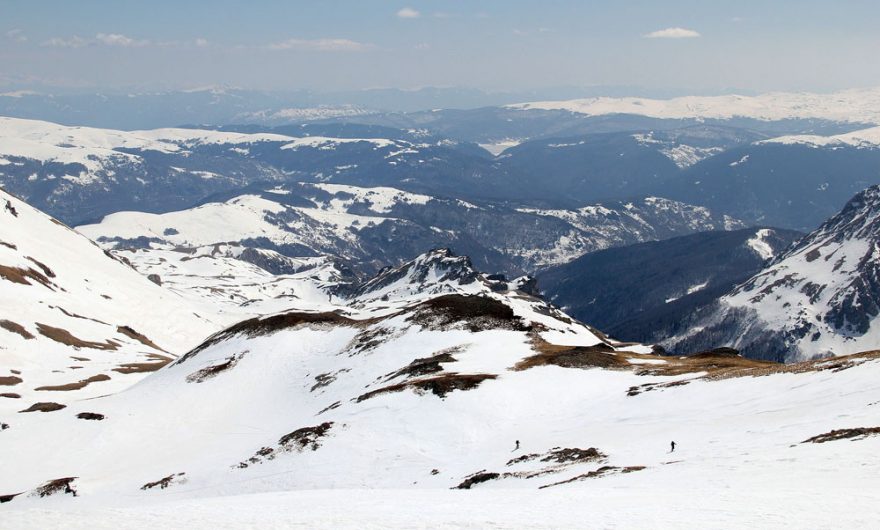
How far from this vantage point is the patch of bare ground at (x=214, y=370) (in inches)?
3514

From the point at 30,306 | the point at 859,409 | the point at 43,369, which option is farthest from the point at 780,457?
the point at 30,306

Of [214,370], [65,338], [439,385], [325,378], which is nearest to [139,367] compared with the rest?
[65,338]

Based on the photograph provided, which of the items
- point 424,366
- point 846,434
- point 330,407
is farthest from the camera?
point 424,366

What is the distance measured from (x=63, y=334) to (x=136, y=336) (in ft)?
114

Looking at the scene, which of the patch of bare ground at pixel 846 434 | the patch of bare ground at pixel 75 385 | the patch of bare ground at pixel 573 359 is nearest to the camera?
the patch of bare ground at pixel 846 434

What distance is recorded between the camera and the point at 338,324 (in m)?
105

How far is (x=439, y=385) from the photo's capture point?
209 feet

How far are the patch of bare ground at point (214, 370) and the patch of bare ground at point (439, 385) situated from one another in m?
31.5

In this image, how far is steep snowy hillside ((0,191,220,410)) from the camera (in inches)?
4281

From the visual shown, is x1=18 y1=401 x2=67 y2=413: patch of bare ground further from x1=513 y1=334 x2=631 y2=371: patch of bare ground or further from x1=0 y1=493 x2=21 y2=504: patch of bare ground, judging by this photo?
x1=513 y1=334 x2=631 y2=371: patch of bare ground

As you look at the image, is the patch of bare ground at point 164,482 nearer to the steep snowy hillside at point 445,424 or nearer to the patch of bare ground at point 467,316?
the steep snowy hillside at point 445,424

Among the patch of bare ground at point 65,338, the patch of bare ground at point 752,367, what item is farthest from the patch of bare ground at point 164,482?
the patch of bare ground at point 65,338

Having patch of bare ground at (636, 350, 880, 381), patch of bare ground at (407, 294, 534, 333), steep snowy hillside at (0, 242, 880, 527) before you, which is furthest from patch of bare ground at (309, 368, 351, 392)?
patch of bare ground at (636, 350, 880, 381)

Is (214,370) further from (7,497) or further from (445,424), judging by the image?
(445,424)
